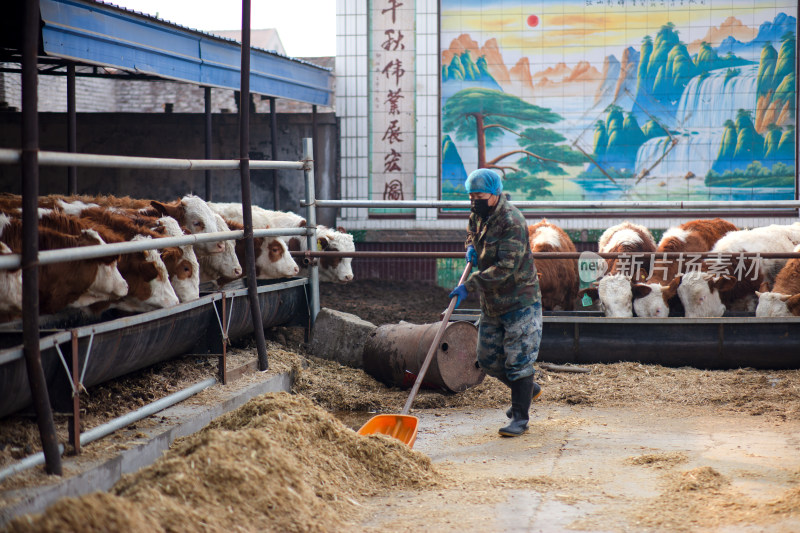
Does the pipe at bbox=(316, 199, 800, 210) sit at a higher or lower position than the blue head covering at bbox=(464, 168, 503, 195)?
lower

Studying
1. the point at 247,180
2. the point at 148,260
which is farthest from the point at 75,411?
the point at 247,180

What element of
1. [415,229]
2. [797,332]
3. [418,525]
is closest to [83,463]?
[418,525]

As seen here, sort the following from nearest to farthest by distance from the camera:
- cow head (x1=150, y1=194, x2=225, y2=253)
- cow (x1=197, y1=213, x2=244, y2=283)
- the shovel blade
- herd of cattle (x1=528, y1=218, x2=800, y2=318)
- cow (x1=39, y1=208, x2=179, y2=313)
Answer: the shovel blade → cow (x1=39, y1=208, x2=179, y2=313) → cow head (x1=150, y1=194, x2=225, y2=253) → cow (x1=197, y1=213, x2=244, y2=283) → herd of cattle (x1=528, y1=218, x2=800, y2=318)

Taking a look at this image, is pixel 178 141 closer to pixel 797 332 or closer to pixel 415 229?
pixel 415 229

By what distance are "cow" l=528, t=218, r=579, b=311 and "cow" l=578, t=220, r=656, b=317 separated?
0.44m

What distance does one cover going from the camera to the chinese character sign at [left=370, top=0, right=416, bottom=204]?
1229 centimetres

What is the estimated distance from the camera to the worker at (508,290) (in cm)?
520

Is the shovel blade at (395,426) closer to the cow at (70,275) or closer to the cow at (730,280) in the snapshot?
the cow at (70,275)

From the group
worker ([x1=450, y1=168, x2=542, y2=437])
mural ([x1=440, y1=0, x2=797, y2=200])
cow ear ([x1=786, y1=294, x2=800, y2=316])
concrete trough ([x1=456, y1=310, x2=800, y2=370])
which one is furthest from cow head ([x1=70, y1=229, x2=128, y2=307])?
mural ([x1=440, y1=0, x2=797, y2=200])

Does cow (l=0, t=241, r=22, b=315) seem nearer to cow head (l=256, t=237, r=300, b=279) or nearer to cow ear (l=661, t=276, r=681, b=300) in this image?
cow head (l=256, t=237, r=300, b=279)

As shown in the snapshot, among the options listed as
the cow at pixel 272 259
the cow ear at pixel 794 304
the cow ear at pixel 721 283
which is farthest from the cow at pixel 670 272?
the cow at pixel 272 259

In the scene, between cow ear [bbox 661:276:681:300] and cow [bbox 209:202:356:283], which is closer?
cow ear [bbox 661:276:681:300]

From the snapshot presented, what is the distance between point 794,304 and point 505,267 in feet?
12.0

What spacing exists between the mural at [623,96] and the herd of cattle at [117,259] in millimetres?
6087
